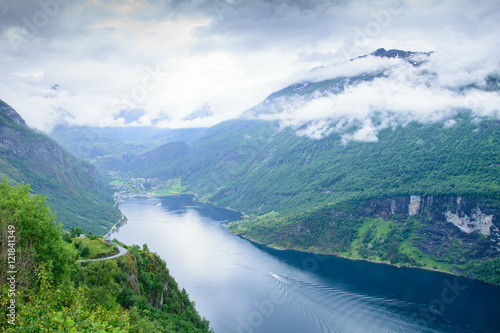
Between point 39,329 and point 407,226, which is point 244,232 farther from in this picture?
point 39,329

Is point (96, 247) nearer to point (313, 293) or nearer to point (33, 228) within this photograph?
point (33, 228)

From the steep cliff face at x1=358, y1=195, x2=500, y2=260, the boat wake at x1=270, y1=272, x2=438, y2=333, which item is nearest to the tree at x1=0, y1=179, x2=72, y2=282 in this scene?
the boat wake at x1=270, y1=272, x2=438, y2=333

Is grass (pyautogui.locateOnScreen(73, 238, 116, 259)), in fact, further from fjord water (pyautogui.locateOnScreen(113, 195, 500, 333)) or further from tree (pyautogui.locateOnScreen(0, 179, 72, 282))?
fjord water (pyautogui.locateOnScreen(113, 195, 500, 333))

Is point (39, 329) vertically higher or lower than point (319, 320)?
higher

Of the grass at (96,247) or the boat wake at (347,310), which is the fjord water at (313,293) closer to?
the boat wake at (347,310)

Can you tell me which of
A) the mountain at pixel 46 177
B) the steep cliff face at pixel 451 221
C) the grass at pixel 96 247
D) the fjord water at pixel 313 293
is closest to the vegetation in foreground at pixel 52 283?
the grass at pixel 96 247

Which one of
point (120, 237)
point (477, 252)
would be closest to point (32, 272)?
point (120, 237)
